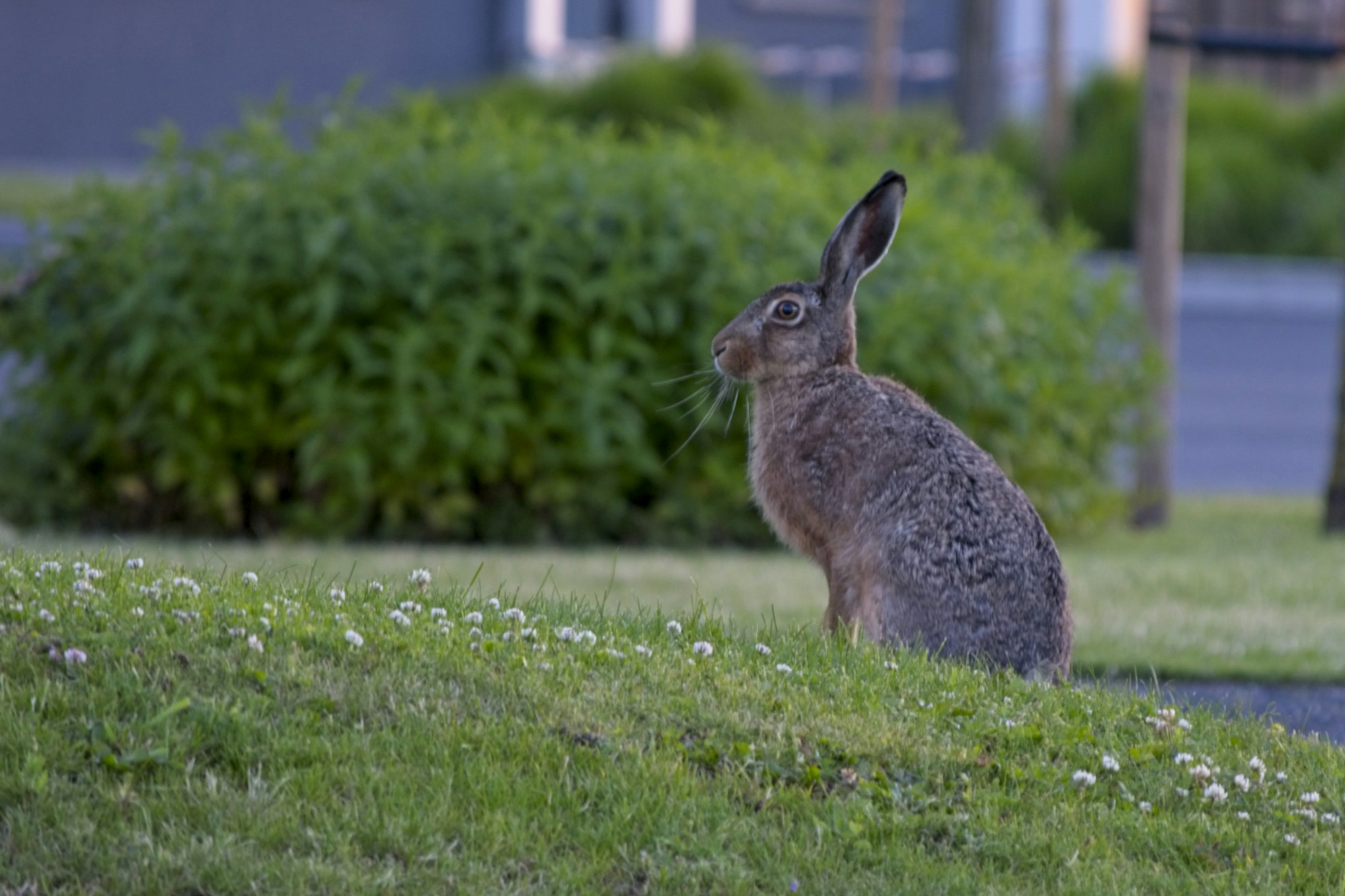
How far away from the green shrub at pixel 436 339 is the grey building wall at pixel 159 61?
47.4 ft

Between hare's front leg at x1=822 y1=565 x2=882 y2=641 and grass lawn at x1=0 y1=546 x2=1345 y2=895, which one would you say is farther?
hare's front leg at x1=822 y1=565 x2=882 y2=641

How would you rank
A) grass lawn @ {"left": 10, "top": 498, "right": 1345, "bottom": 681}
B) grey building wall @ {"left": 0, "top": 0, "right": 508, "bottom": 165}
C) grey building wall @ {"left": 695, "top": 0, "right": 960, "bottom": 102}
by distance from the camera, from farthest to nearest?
grey building wall @ {"left": 695, "top": 0, "right": 960, "bottom": 102} → grey building wall @ {"left": 0, "top": 0, "right": 508, "bottom": 165} → grass lawn @ {"left": 10, "top": 498, "right": 1345, "bottom": 681}

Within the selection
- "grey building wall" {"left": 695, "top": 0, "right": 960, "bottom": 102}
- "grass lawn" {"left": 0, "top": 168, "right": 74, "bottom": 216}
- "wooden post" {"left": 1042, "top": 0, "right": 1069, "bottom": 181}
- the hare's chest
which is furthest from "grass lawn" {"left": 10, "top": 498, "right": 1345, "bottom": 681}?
"grey building wall" {"left": 695, "top": 0, "right": 960, "bottom": 102}

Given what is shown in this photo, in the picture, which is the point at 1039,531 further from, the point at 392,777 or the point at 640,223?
the point at 640,223

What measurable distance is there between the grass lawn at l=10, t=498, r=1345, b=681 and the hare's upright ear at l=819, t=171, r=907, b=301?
135 cm

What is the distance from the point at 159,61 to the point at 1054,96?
42.8ft

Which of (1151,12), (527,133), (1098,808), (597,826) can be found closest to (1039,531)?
(1098,808)

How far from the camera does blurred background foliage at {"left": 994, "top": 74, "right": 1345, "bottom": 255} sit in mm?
20188

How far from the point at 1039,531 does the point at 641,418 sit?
18.2ft

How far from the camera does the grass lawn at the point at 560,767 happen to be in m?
3.78

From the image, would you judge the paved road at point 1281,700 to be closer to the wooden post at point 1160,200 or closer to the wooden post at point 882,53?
the wooden post at point 1160,200

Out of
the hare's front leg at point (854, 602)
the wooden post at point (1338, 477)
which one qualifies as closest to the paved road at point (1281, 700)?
the hare's front leg at point (854, 602)

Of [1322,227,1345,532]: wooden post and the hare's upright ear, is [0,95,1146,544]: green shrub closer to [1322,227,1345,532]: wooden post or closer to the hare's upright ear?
[1322,227,1345,532]: wooden post

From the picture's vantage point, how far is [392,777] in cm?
398
